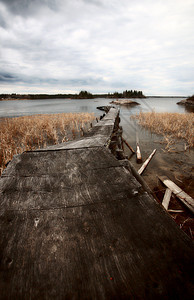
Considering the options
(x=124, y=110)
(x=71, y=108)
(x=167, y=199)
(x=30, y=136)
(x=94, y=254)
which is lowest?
(x=71, y=108)

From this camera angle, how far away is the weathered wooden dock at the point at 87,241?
0.80m

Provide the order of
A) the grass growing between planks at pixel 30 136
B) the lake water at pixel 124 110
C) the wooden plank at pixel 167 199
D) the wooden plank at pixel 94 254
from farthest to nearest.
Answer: the lake water at pixel 124 110 < the grass growing between planks at pixel 30 136 < the wooden plank at pixel 167 199 < the wooden plank at pixel 94 254

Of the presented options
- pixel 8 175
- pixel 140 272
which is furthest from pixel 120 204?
pixel 8 175

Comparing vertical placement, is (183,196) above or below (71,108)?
above

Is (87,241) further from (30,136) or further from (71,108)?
(71,108)

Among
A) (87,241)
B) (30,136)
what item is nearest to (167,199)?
(87,241)

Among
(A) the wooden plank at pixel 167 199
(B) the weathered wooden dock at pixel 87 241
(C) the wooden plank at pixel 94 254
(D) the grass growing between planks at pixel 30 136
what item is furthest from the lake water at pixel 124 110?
(C) the wooden plank at pixel 94 254

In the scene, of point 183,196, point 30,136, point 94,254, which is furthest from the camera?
point 30,136

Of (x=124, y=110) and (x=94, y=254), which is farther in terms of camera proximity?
(x=124, y=110)

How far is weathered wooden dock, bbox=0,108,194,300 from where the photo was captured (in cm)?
80

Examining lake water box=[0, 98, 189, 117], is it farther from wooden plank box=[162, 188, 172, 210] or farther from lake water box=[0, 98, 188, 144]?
wooden plank box=[162, 188, 172, 210]

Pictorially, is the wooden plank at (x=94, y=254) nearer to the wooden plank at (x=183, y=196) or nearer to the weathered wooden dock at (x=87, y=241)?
the weathered wooden dock at (x=87, y=241)

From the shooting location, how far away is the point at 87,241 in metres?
1.03

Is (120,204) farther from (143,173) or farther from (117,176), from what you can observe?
(143,173)
